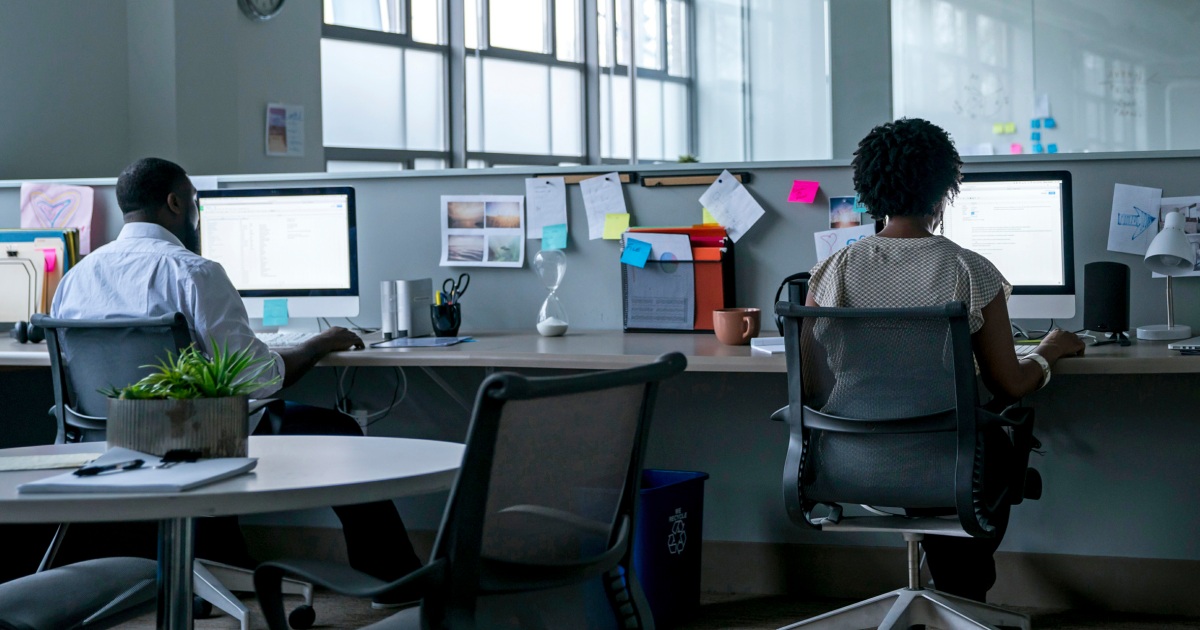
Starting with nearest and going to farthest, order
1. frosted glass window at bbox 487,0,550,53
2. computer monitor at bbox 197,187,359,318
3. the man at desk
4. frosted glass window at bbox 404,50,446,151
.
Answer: the man at desk → computer monitor at bbox 197,187,359,318 → frosted glass window at bbox 404,50,446,151 → frosted glass window at bbox 487,0,550,53

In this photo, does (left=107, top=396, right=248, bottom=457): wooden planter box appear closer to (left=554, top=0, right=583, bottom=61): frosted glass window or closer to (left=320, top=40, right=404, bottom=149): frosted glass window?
(left=320, top=40, right=404, bottom=149): frosted glass window

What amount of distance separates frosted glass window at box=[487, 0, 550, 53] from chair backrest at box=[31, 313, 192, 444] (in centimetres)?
551

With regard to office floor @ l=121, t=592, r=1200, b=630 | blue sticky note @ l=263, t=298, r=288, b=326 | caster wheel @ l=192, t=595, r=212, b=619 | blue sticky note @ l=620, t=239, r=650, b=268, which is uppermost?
blue sticky note @ l=620, t=239, r=650, b=268

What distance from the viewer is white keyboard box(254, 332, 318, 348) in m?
2.72

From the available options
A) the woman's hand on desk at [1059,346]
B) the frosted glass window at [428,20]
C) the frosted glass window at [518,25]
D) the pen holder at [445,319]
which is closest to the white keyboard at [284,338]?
the pen holder at [445,319]

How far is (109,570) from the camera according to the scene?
162 centimetres

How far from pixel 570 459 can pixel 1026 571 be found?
1919 millimetres

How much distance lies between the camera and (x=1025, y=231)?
101 inches

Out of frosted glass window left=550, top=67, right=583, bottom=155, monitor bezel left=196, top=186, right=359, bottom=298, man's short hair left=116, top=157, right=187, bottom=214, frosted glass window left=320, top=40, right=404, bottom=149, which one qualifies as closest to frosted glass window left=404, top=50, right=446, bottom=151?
frosted glass window left=320, top=40, right=404, bottom=149

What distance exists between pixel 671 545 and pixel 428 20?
5302 mm

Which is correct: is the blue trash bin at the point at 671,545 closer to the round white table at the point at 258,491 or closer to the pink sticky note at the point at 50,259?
the round white table at the point at 258,491

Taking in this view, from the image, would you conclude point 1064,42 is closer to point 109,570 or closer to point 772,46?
point 772,46

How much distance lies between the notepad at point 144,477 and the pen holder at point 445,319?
5.03 ft

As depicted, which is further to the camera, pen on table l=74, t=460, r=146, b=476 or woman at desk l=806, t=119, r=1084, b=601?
woman at desk l=806, t=119, r=1084, b=601
